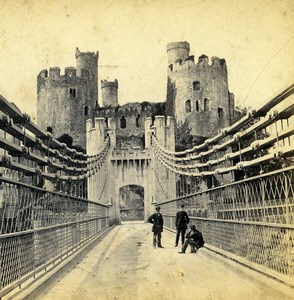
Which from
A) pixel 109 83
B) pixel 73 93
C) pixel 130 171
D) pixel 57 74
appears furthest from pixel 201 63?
pixel 130 171

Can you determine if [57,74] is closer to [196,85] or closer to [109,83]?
[109,83]

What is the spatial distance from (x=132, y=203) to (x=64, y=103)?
547 inches

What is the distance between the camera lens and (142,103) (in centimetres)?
4453

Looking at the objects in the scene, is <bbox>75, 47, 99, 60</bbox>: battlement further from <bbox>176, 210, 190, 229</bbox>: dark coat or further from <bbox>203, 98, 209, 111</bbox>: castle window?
<bbox>176, 210, 190, 229</bbox>: dark coat

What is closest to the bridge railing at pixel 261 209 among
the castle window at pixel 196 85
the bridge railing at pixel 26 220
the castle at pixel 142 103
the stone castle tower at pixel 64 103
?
the bridge railing at pixel 26 220

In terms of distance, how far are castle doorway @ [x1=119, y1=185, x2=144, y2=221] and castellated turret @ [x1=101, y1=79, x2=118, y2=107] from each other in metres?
16.0

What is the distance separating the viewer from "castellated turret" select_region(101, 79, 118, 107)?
51562 mm

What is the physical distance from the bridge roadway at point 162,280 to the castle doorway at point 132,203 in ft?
75.6

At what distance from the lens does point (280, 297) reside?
4145 millimetres

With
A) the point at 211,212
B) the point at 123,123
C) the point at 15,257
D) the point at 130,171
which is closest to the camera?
the point at 15,257

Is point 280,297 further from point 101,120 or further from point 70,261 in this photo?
point 101,120

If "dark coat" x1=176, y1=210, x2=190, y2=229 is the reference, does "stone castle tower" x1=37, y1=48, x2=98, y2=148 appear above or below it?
above

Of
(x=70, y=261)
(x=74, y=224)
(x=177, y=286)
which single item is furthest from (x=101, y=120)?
(x=177, y=286)

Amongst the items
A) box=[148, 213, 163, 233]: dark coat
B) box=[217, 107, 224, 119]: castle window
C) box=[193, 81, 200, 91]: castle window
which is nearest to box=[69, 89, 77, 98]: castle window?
box=[193, 81, 200, 91]: castle window
